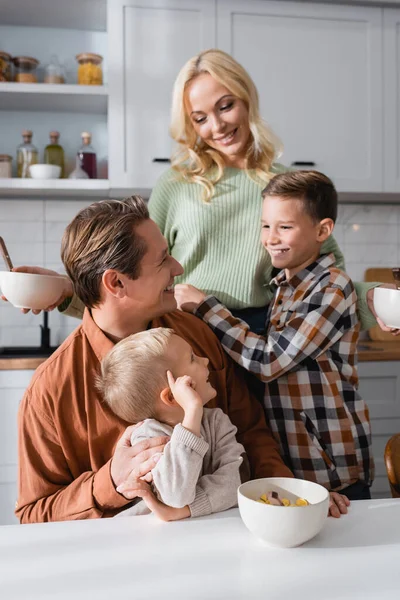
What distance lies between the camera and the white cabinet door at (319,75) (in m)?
2.96

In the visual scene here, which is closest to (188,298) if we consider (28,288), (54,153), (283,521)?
(28,288)

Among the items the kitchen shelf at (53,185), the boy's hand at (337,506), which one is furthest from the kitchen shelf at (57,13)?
Answer: the boy's hand at (337,506)

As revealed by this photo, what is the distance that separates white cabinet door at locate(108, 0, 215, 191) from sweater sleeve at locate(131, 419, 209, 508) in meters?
2.02

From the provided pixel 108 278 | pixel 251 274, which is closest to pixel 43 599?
pixel 108 278

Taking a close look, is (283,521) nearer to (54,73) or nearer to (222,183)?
(222,183)

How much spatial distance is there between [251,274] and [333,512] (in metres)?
0.86

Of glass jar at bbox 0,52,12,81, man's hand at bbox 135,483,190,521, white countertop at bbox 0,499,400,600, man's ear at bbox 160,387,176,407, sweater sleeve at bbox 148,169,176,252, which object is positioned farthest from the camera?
glass jar at bbox 0,52,12,81

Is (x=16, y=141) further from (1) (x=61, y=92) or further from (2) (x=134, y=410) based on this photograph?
(2) (x=134, y=410)

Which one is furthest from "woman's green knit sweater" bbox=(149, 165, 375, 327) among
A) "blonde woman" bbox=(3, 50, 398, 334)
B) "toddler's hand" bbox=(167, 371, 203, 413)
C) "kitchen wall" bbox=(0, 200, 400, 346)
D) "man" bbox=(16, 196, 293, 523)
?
"kitchen wall" bbox=(0, 200, 400, 346)

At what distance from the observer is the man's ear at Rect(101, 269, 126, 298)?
1.30 m

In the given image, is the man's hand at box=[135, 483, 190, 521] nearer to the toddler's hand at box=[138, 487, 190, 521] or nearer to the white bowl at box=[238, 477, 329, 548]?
the toddler's hand at box=[138, 487, 190, 521]

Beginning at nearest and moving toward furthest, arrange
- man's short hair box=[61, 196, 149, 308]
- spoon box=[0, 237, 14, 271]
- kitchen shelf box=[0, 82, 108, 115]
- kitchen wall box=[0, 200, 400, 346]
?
man's short hair box=[61, 196, 149, 308]
spoon box=[0, 237, 14, 271]
kitchen shelf box=[0, 82, 108, 115]
kitchen wall box=[0, 200, 400, 346]

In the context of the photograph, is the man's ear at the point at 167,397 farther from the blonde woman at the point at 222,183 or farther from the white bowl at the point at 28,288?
the blonde woman at the point at 222,183

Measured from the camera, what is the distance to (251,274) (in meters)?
1.79
